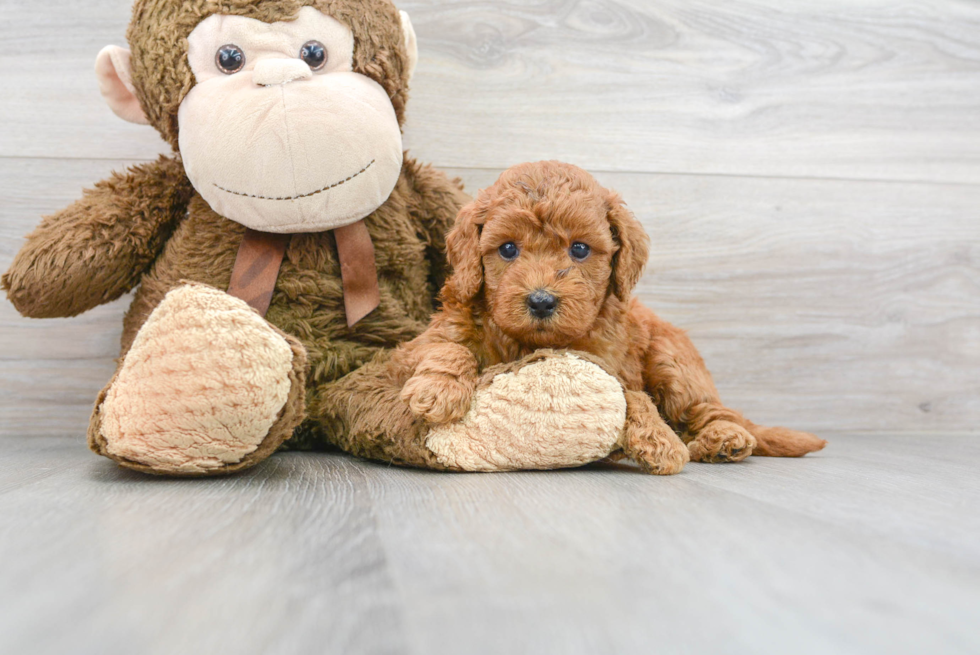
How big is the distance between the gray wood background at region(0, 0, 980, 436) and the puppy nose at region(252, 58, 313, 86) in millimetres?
416

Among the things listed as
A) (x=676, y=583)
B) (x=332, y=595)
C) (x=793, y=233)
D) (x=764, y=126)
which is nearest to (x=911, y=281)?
(x=793, y=233)

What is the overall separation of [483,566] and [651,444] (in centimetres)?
41

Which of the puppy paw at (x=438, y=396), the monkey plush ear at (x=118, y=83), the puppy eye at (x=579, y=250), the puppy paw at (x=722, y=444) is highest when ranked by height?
the monkey plush ear at (x=118, y=83)

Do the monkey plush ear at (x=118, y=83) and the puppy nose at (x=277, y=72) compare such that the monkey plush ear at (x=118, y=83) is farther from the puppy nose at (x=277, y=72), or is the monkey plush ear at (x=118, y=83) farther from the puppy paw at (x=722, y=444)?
the puppy paw at (x=722, y=444)

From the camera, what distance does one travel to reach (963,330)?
152 centimetres

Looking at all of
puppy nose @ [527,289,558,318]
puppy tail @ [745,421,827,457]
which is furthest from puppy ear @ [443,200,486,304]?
puppy tail @ [745,421,827,457]

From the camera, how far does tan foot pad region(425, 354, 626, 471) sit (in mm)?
866

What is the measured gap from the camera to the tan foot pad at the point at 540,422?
0.87 meters

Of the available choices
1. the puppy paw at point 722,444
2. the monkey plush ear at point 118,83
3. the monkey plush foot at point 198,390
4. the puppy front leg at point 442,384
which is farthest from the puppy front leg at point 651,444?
the monkey plush ear at point 118,83

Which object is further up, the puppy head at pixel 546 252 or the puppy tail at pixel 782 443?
the puppy head at pixel 546 252

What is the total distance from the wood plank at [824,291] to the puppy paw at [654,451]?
594 millimetres

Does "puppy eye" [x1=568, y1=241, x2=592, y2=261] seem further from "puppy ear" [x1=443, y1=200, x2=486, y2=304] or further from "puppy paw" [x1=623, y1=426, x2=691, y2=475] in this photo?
"puppy paw" [x1=623, y1=426, x2=691, y2=475]

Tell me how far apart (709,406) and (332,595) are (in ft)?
2.33

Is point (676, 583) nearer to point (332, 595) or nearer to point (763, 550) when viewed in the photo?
point (763, 550)
